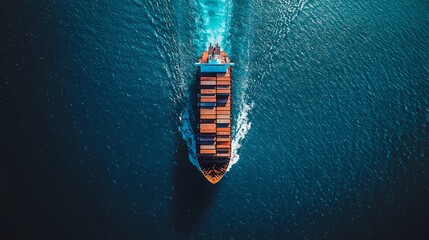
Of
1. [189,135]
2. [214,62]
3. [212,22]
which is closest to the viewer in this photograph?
[214,62]

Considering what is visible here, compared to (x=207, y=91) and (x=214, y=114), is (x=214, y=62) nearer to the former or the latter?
(x=207, y=91)

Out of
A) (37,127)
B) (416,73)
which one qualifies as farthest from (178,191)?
(416,73)

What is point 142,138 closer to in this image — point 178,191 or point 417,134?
point 178,191

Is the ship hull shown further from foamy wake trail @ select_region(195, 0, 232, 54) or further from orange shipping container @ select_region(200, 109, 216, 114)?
foamy wake trail @ select_region(195, 0, 232, 54)

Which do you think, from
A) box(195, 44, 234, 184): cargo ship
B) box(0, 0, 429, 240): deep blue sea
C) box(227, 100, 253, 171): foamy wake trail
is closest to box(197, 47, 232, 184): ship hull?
box(195, 44, 234, 184): cargo ship

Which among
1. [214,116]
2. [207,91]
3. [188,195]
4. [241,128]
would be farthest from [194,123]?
[188,195]

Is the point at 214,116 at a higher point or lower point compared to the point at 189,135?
higher
